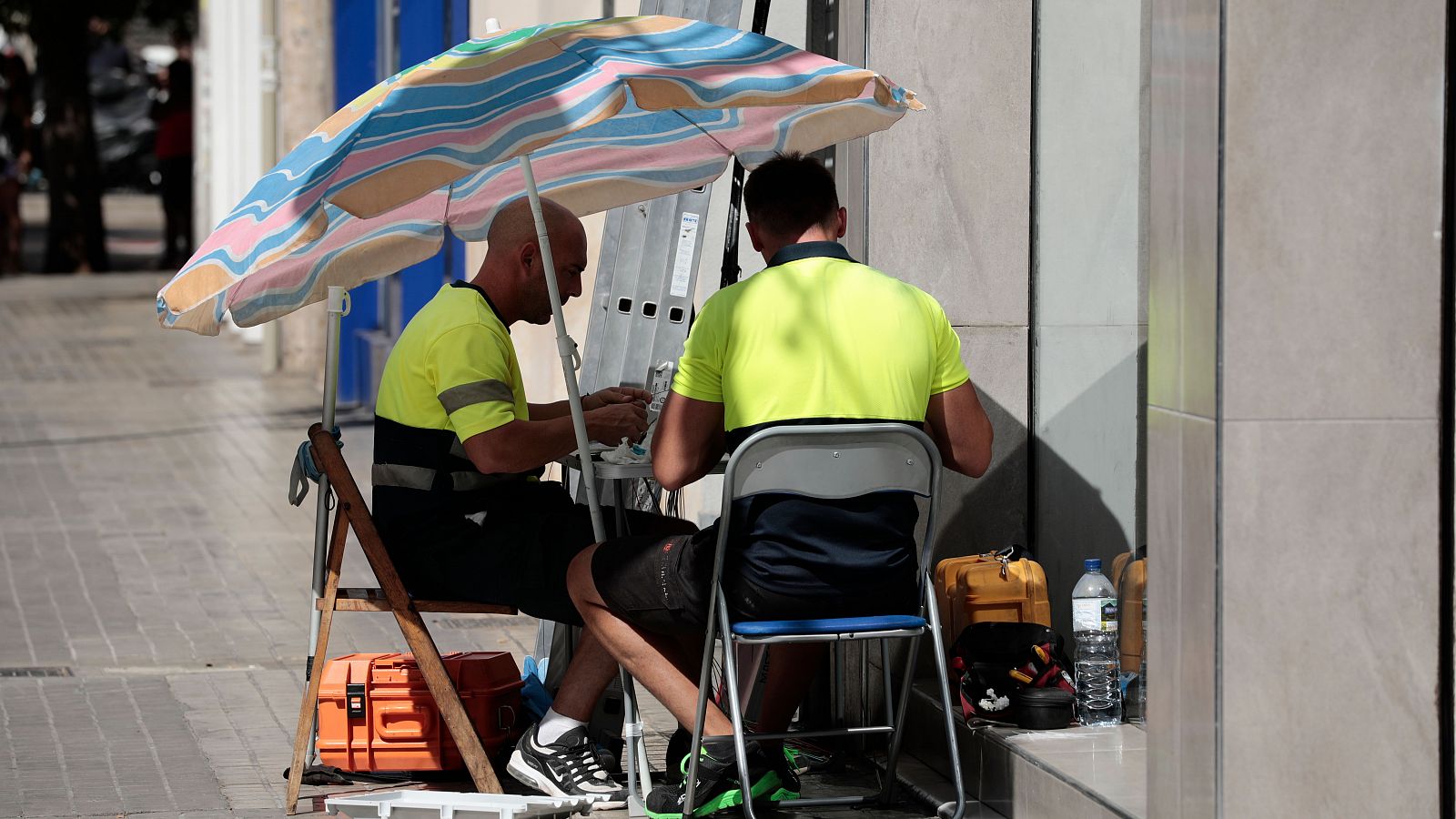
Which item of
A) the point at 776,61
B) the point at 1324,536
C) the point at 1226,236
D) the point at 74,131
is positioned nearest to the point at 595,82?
the point at 776,61

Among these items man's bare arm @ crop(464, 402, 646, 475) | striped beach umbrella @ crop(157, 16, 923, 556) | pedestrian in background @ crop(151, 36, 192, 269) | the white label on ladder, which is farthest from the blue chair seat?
pedestrian in background @ crop(151, 36, 192, 269)

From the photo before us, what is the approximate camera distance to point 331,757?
536cm

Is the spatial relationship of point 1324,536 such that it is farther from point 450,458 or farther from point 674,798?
point 450,458

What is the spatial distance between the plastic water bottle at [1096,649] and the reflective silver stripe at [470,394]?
5.46 feet

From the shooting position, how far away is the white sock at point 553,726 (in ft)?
17.0

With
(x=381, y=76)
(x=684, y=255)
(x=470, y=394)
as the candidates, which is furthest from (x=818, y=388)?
(x=381, y=76)

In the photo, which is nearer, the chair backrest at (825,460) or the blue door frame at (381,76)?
the chair backrest at (825,460)

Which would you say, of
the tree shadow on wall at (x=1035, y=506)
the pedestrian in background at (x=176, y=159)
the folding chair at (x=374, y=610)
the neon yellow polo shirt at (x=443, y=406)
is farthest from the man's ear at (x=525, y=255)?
the pedestrian in background at (x=176, y=159)

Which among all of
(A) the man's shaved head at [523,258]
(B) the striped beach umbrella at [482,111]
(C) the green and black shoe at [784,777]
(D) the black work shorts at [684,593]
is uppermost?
(B) the striped beach umbrella at [482,111]

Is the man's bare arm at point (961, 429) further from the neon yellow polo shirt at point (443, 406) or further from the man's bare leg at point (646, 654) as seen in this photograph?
the neon yellow polo shirt at point (443, 406)

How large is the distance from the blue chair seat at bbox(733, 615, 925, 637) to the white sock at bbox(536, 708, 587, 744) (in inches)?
32.4

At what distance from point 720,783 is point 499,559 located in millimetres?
848

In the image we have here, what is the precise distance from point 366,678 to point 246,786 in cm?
43

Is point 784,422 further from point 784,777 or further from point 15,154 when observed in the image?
point 15,154
